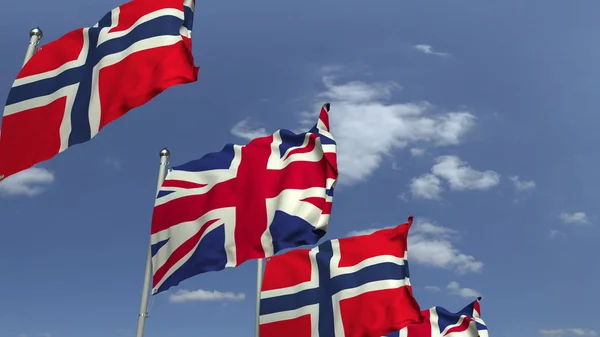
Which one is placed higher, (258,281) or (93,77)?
(93,77)

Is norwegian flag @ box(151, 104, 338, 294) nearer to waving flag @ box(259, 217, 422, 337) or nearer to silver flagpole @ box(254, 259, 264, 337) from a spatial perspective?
silver flagpole @ box(254, 259, 264, 337)

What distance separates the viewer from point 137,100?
11102 millimetres

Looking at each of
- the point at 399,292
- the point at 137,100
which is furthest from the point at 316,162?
the point at 137,100

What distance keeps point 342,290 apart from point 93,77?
338 inches

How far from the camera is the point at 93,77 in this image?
38.7 ft

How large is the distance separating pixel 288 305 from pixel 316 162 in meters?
3.81

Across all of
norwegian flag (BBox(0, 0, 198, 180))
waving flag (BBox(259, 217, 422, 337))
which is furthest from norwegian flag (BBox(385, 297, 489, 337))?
norwegian flag (BBox(0, 0, 198, 180))

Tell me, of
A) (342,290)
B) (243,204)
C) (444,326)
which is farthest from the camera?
(444,326)

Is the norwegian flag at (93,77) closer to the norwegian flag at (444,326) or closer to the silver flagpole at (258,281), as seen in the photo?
the silver flagpole at (258,281)

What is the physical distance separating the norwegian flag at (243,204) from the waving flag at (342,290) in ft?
9.37

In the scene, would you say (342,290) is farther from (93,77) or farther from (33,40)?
(33,40)

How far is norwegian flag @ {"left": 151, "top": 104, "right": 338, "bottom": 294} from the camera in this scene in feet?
47.7

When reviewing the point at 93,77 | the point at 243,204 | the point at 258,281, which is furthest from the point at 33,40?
the point at 258,281

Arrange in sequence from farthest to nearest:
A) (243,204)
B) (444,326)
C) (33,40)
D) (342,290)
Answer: (444,326) → (342,290) → (243,204) → (33,40)
